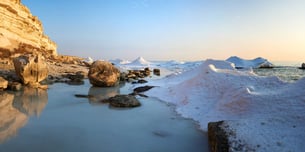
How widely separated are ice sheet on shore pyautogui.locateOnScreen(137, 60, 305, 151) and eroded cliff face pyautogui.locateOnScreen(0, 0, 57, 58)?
18961mm

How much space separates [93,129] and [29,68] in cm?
946

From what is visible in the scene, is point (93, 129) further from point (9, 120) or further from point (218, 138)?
point (218, 138)

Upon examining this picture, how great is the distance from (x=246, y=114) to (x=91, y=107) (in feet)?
19.8

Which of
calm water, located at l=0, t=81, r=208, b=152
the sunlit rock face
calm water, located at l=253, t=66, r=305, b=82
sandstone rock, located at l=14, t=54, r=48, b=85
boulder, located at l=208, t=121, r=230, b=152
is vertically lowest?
calm water, located at l=0, t=81, r=208, b=152

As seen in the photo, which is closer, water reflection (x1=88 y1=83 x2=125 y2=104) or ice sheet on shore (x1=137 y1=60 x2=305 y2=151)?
ice sheet on shore (x1=137 y1=60 x2=305 y2=151)

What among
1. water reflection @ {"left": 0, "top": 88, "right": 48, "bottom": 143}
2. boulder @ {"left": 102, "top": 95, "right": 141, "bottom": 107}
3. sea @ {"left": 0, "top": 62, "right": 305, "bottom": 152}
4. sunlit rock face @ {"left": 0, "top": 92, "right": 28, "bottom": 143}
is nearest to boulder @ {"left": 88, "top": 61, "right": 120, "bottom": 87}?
water reflection @ {"left": 0, "top": 88, "right": 48, "bottom": 143}

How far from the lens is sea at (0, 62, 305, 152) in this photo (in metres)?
4.73

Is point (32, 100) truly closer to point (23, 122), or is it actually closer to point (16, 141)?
point (23, 122)

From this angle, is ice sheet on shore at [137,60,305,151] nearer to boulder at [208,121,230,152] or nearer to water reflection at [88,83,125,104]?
boulder at [208,121,230,152]

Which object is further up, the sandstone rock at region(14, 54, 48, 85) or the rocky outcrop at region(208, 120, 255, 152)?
the sandstone rock at region(14, 54, 48, 85)

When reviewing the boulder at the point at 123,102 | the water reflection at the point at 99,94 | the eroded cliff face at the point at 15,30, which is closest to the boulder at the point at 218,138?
the boulder at the point at 123,102

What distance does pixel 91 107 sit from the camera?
877 cm

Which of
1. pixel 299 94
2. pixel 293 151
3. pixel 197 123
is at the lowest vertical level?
pixel 197 123

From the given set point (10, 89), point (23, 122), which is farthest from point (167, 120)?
point (10, 89)
